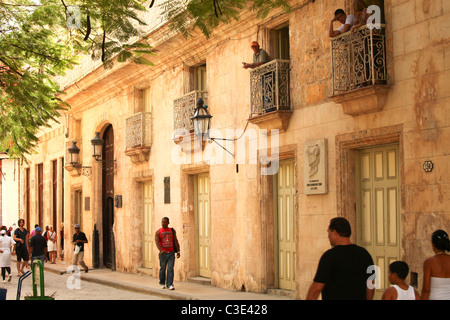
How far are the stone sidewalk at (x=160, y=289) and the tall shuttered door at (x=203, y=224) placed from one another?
1.91ft

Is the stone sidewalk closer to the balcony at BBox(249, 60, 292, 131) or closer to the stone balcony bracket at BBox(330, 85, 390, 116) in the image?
the balcony at BBox(249, 60, 292, 131)

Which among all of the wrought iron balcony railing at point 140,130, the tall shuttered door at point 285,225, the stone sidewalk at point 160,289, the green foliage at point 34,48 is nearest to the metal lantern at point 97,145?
the wrought iron balcony railing at point 140,130

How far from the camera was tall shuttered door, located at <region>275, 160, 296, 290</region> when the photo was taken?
13.9 m

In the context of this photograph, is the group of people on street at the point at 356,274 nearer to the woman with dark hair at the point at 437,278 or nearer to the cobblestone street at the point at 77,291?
the woman with dark hair at the point at 437,278

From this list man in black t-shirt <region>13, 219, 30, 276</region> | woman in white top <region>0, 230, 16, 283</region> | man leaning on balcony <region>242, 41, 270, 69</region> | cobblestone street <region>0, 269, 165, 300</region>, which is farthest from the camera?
man in black t-shirt <region>13, 219, 30, 276</region>

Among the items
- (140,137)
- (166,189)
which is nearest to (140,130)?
(140,137)

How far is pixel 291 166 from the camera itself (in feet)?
45.6

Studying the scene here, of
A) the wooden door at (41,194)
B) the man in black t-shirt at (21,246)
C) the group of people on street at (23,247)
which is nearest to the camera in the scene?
the group of people on street at (23,247)

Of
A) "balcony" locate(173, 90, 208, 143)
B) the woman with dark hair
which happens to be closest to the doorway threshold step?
"balcony" locate(173, 90, 208, 143)

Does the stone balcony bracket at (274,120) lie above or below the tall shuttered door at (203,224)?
above

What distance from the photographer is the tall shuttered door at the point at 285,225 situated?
1388 cm

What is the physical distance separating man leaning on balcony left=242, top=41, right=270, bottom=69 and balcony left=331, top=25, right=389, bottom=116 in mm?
2695
